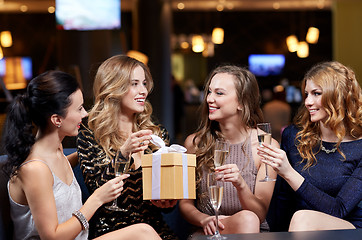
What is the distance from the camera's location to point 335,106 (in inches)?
112

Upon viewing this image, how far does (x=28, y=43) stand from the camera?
13312 millimetres

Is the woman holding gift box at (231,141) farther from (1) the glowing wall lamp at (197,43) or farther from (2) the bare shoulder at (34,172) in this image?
(1) the glowing wall lamp at (197,43)

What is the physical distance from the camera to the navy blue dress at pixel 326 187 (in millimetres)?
2713

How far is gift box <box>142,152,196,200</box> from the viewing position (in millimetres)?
2457

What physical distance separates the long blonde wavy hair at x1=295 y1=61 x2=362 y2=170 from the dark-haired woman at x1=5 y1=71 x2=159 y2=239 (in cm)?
107

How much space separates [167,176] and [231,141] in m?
0.73

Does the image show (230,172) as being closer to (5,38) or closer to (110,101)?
(110,101)

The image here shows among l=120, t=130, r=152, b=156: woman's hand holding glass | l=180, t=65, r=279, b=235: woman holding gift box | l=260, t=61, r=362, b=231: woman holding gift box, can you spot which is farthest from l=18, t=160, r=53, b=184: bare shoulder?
l=260, t=61, r=362, b=231: woman holding gift box

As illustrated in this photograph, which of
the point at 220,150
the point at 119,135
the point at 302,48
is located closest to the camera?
the point at 220,150

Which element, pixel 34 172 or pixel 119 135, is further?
pixel 119 135

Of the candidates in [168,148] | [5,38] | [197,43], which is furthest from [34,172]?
[5,38]

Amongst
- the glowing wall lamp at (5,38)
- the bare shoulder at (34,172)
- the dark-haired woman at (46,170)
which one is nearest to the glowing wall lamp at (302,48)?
the glowing wall lamp at (5,38)

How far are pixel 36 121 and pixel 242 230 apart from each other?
1.11m

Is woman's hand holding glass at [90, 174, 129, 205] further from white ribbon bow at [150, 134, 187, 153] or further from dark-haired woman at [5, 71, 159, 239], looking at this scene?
white ribbon bow at [150, 134, 187, 153]
